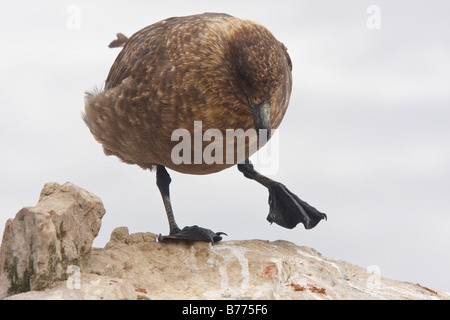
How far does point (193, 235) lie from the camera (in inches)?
232

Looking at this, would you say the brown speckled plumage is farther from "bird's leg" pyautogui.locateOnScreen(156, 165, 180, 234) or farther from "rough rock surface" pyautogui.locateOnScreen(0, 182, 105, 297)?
"rough rock surface" pyautogui.locateOnScreen(0, 182, 105, 297)

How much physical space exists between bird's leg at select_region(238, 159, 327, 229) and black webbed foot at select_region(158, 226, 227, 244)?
77cm

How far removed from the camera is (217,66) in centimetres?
519

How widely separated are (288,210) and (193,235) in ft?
3.61

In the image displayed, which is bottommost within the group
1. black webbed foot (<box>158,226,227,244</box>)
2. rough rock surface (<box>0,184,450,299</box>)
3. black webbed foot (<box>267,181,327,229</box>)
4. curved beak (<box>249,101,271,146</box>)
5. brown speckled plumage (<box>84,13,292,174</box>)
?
rough rock surface (<box>0,184,450,299</box>)

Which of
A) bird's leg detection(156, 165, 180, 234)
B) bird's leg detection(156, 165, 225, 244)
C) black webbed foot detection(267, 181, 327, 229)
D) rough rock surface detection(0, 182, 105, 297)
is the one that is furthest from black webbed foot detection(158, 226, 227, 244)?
rough rock surface detection(0, 182, 105, 297)

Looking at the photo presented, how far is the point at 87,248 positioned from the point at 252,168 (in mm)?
2051

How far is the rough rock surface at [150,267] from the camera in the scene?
476 centimetres

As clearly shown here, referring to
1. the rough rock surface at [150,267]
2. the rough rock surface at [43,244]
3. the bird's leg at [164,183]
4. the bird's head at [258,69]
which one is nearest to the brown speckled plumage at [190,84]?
the bird's head at [258,69]

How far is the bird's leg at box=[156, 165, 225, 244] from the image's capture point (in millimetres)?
5867

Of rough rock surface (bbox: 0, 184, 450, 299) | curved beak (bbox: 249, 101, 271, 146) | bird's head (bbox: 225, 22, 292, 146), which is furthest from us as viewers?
curved beak (bbox: 249, 101, 271, 146)

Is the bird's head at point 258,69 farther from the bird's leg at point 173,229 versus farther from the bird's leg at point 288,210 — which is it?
the bird's leg at point 288,210
